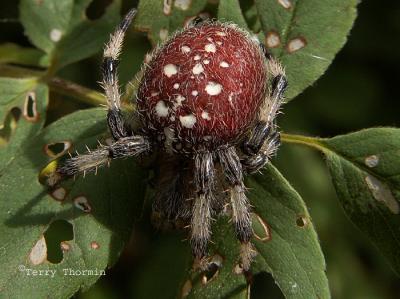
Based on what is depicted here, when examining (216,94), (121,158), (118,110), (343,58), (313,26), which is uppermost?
(313,26)

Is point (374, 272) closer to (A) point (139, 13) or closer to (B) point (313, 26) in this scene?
(B) point (313, 26)

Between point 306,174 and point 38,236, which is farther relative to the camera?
point 306,174

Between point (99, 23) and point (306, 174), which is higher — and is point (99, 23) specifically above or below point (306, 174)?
above

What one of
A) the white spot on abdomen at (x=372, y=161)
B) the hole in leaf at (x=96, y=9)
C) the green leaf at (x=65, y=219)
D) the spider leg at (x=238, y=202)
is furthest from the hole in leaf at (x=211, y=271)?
the hole in leaf at (x=96, y=9)

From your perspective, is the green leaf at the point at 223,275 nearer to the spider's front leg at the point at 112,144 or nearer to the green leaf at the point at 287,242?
the green leaf at the point at 287,242

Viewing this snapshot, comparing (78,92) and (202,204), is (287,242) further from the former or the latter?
(78,92)

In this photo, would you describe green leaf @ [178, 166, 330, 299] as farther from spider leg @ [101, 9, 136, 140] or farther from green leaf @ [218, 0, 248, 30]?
green leaf @ [218, 0, 248, 30]

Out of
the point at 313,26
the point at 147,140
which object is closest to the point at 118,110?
the point at 147,140
